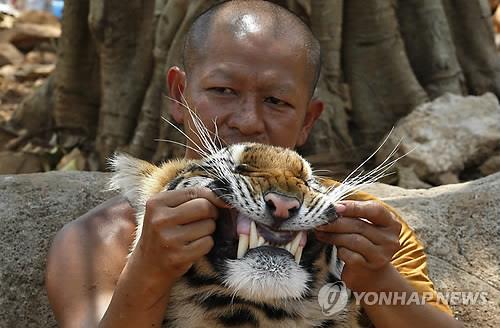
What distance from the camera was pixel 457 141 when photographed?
4387 mm

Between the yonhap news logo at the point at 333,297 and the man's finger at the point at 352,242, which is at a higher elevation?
the man's finger at the point at 352,242

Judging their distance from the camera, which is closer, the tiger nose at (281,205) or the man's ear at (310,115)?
the tiger nose at (281,205)

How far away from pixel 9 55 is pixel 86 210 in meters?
6.32

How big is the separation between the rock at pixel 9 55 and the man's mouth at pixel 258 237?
7.73m

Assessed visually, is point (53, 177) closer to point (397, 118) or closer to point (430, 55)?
point (397, 118)

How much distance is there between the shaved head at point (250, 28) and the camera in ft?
8.07

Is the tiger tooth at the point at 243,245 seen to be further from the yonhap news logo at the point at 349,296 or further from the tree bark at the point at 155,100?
the tree bark at the point at 155,100

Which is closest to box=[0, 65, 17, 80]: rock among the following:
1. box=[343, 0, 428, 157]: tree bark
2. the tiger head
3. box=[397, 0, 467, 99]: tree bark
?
box=[343, 0, 428, 157]: tree bark

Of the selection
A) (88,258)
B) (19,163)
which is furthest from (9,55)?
(88,258)

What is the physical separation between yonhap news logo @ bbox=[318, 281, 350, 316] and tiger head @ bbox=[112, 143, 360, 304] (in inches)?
1.9

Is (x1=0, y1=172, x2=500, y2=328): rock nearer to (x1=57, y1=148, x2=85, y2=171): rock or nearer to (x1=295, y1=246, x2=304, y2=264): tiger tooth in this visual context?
(x1=295, y1=246, x2=304, y2=264): tiger tooth

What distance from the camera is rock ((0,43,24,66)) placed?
869cm

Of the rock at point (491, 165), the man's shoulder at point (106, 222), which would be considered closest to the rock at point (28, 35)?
the rock at point (491, 165)

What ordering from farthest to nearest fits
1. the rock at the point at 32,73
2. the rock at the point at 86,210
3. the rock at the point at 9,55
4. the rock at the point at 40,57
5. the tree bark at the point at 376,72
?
the rock at the point at 40,57 < the rock at the point at 9,55 < the rock at the point at 32,73 < the tree bark at the point at 376,72 < the rock at the point at 86,210
